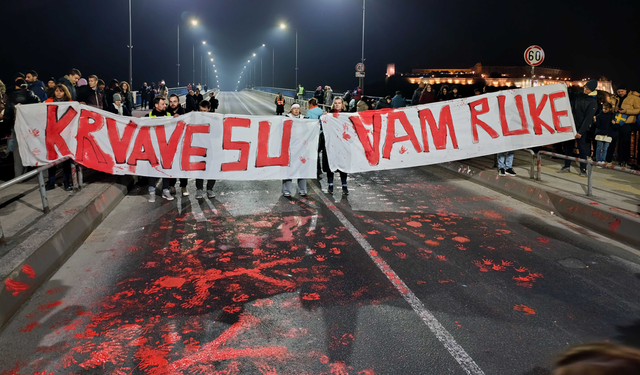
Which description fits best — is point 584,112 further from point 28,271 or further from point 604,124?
point 28,271

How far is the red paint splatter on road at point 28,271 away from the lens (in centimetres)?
519

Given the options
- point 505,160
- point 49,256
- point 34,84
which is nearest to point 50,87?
point 34,84

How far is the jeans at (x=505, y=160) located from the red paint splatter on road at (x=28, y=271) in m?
9.20

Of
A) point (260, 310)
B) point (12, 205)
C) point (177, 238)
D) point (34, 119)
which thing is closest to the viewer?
point (260, 310)

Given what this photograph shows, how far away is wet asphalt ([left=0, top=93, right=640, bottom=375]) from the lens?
393cm

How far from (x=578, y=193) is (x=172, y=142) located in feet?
24.1

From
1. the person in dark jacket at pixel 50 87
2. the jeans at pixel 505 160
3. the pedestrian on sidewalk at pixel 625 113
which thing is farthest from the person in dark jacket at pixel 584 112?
the person in dark jacket at pixel 50 87

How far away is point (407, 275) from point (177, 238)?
329 cm

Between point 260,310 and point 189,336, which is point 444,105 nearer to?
point 260,310

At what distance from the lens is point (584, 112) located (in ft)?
35.7

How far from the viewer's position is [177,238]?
7098 mm

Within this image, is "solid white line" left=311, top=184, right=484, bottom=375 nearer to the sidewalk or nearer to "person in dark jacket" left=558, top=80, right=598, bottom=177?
the sidewalk

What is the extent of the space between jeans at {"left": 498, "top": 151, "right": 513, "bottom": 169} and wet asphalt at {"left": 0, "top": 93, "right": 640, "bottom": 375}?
2.76 m

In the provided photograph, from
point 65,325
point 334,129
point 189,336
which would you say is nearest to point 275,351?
point 189,336
